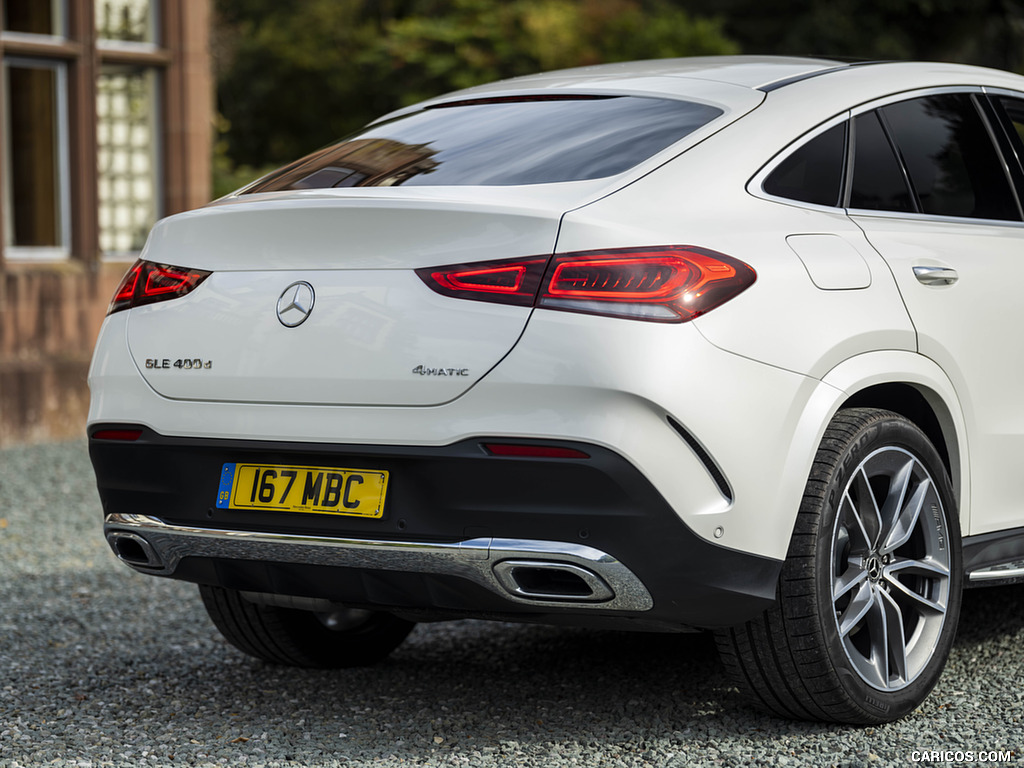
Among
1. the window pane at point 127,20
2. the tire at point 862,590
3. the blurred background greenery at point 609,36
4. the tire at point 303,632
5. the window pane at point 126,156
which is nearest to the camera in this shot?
the tire at point 862,590

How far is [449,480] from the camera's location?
321cm

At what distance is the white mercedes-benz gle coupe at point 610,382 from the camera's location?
3.15m

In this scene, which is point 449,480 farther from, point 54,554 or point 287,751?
point 54,554

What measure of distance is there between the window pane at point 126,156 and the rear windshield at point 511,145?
25.3 ft

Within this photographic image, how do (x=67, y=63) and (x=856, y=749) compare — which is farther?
(x=67, y=63)

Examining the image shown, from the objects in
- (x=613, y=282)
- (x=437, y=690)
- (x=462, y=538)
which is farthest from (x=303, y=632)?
(x=613, y=282)

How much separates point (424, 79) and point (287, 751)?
85.6 ft

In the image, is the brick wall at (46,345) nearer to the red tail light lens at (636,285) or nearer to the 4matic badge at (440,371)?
the 4matic badge at (440,371)

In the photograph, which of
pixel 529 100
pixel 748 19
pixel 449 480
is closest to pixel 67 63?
pixel 529 100

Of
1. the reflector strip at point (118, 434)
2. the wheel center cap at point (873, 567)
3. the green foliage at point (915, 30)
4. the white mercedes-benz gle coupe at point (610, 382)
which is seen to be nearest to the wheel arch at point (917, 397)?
the white mercedes-benz gle coupe at point (610, 382)

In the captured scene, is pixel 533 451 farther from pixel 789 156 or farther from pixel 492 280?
pixel 789 156

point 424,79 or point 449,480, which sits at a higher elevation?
point 449,480

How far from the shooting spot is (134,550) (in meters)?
3.74

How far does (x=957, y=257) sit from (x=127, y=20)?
8.88 m
